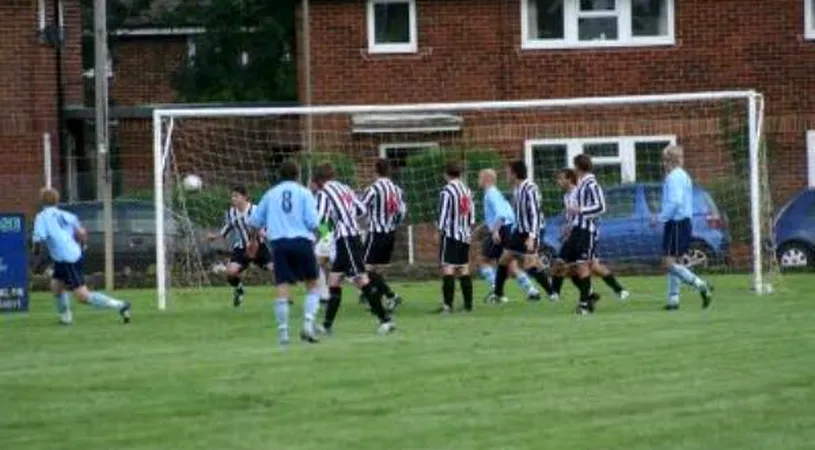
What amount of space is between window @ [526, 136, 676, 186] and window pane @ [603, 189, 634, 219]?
4.07 feet

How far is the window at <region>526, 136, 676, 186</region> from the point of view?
3691 cm

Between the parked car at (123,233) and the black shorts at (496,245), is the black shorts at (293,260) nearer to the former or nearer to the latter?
the black shorts at (496,245)

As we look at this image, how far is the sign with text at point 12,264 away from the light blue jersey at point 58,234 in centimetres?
220

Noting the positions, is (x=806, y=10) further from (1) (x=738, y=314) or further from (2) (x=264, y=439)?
(2) (x=264, y=439)

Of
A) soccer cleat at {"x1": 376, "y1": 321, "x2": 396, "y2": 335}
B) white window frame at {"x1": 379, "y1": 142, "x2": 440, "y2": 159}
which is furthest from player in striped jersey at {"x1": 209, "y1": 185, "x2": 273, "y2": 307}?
white window frame at {"x1": 379, "y1": 142, "x2": 440, "y2": 159}

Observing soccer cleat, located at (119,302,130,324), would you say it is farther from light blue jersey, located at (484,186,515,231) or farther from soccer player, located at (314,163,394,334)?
light blue jersey, located at (484,186,515,231)

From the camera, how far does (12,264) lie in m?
28.7

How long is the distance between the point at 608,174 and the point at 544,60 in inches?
221

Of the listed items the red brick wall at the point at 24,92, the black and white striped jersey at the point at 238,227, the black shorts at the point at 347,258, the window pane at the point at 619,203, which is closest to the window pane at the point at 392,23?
the red brick wall at the point at 24,92

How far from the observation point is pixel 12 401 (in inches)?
680

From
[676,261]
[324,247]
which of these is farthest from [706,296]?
[324,247]

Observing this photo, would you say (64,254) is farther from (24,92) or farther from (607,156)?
(24,92)

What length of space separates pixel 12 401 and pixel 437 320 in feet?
28.8

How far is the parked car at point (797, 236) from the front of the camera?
37.1 m
